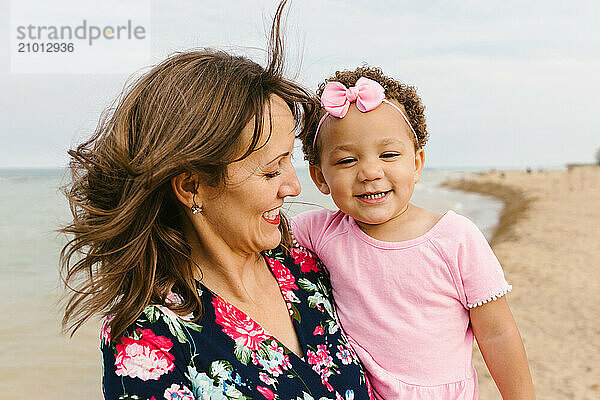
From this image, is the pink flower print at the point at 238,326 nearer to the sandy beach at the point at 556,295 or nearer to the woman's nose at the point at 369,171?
the woman's nose at the point at 369,171

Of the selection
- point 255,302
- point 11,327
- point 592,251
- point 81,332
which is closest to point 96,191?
point 255,302

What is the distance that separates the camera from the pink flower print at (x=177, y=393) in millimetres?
1478

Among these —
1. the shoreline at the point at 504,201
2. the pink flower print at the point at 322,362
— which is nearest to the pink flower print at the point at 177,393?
the pink flower print at the point at 322,362

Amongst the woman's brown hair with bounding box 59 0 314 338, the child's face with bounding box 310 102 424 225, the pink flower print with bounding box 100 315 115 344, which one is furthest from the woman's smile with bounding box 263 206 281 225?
the pink flower print with bounding box 100 315 115 344

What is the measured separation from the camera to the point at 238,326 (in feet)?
5.61

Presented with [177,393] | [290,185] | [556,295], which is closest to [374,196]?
[290,185]

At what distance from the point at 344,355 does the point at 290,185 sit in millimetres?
529

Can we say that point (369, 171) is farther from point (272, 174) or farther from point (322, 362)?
point (322, 362)

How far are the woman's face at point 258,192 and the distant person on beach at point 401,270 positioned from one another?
0.88 feet

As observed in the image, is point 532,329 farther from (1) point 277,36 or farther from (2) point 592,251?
(1) point 277,36

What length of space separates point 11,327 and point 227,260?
6.59 metres

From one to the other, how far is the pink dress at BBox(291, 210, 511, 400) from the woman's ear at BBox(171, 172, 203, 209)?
58cm

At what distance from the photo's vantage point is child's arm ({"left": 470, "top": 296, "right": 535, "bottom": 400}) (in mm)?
1929

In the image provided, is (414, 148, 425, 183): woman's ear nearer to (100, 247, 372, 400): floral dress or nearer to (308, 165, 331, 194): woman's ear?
(308, 165, 331, 194): woman's ear
